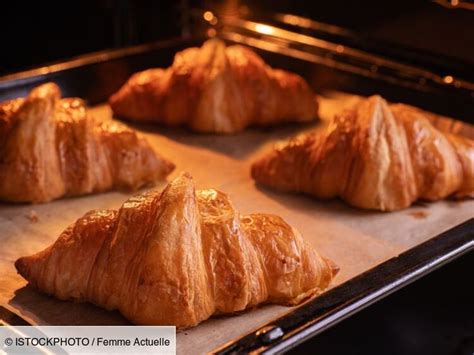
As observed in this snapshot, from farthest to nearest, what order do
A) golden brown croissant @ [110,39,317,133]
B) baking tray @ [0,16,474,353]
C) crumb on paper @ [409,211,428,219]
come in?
1. golden brown croissant @ [110,39,317,133]
2. crumb on paper @ [409,211,428,219]
3. baking tray @ [0,16,474,353]

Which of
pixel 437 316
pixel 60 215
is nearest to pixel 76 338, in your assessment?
pixel 60 215

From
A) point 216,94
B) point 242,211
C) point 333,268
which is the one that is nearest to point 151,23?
point 216,94

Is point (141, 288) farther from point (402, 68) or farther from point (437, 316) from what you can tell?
point (402, 68)

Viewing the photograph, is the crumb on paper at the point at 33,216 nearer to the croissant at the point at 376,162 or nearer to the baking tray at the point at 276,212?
the baking tray at the point at 276,212

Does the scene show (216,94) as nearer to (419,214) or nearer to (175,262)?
(419,214)

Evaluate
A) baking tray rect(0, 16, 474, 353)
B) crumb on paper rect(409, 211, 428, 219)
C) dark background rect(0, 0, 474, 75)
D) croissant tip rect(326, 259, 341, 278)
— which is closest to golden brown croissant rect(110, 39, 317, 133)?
baking tray rect(0, 16, 474, 353)

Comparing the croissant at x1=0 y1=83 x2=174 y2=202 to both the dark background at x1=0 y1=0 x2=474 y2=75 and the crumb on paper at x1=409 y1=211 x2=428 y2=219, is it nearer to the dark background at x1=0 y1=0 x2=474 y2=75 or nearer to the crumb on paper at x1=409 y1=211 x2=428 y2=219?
the crumb on paper at x1=409 y1=211 x2=428 y2=219
